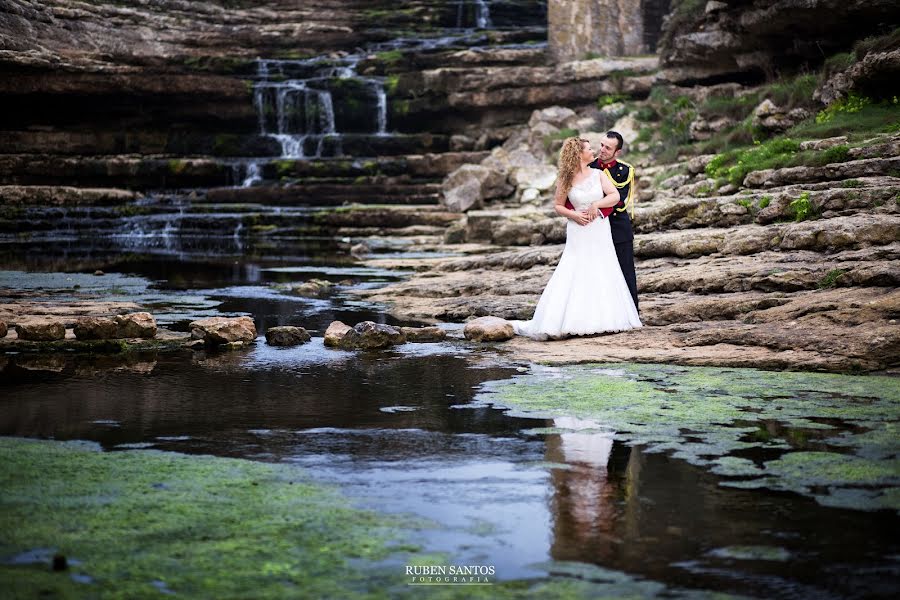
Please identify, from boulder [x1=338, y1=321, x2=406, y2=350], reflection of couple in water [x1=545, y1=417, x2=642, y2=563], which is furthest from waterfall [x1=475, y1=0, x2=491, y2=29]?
reflection of couple in water [x1=545, y1=417, x2=642, y2=563]

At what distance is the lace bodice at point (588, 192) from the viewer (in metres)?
10.5

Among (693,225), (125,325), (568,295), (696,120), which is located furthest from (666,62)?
(125,325)

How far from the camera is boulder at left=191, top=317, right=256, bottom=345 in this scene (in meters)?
10.4

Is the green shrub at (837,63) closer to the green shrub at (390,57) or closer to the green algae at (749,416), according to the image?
the green algae at (749,416)

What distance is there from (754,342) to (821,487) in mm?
3987

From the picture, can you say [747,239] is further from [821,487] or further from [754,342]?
[821,487]

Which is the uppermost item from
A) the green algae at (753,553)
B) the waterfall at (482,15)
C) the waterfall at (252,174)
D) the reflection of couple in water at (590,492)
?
the waterfall at (482,15)

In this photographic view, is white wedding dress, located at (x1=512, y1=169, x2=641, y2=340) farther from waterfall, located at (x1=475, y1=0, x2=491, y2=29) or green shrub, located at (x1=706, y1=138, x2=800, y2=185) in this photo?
waterfall, located at (x1=475, y1=0, x2=491, y2=29)

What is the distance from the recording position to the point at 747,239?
12.2 metres

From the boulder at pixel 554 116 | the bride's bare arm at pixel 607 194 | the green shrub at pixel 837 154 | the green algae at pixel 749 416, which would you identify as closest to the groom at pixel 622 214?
the bride's bare arm at pixel 607 194

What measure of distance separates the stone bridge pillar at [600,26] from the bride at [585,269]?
2794 cm

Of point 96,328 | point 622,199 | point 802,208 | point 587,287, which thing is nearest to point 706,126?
point 802,208

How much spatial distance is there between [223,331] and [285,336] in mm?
661

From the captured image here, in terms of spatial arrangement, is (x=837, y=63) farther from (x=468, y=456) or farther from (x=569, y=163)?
(x=468, y=456)
